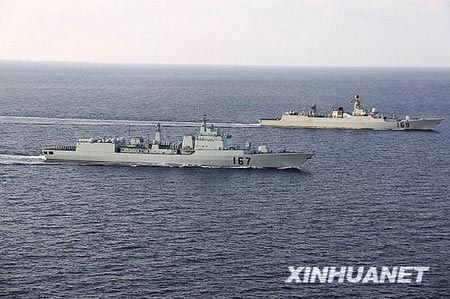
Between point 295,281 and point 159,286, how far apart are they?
12284 millimetres

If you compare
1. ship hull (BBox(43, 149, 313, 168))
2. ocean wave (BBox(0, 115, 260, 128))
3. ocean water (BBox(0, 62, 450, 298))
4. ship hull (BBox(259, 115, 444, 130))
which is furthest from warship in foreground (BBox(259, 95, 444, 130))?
ship hull (BBox(43, 149, 313, 168))

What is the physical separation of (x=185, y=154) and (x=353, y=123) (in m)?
70.6

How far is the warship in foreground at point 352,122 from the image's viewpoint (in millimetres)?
176125

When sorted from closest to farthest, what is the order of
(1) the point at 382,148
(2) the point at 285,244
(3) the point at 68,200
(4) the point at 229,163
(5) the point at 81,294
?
(5) the point at 81,294, (2) the point at 285,244, (3) the point at 68,200, (4) the point at 229,163, (1) the point at 382,148

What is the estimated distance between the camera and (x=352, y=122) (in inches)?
7160

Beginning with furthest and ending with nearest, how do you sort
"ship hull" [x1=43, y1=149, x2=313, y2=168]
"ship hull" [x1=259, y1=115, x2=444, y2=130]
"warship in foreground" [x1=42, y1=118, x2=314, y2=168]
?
"ship hull" [x1=259, y1=115, x2=444, y2=130] → "warship in foreground" [x1=42, y1=118, x2=314, y2=168] → "ship hull" [x1=43, y1=149, x2=313, y2=168]

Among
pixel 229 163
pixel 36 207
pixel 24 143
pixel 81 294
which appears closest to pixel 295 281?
pixel 81 294

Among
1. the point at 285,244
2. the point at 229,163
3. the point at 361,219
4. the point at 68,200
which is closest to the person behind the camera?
the point at 285,244

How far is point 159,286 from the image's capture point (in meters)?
62.4

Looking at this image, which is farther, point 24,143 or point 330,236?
point 24,143

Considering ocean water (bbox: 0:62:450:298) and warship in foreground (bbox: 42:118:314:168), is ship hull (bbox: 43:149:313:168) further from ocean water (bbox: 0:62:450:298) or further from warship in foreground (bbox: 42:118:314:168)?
ocean water (bbox: 0:62:450:298)

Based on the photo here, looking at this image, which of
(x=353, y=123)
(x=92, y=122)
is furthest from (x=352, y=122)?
(x=92, y=122)

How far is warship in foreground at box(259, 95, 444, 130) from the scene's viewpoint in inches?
6934

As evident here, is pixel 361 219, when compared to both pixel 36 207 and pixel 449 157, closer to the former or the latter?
pixel 36 207
